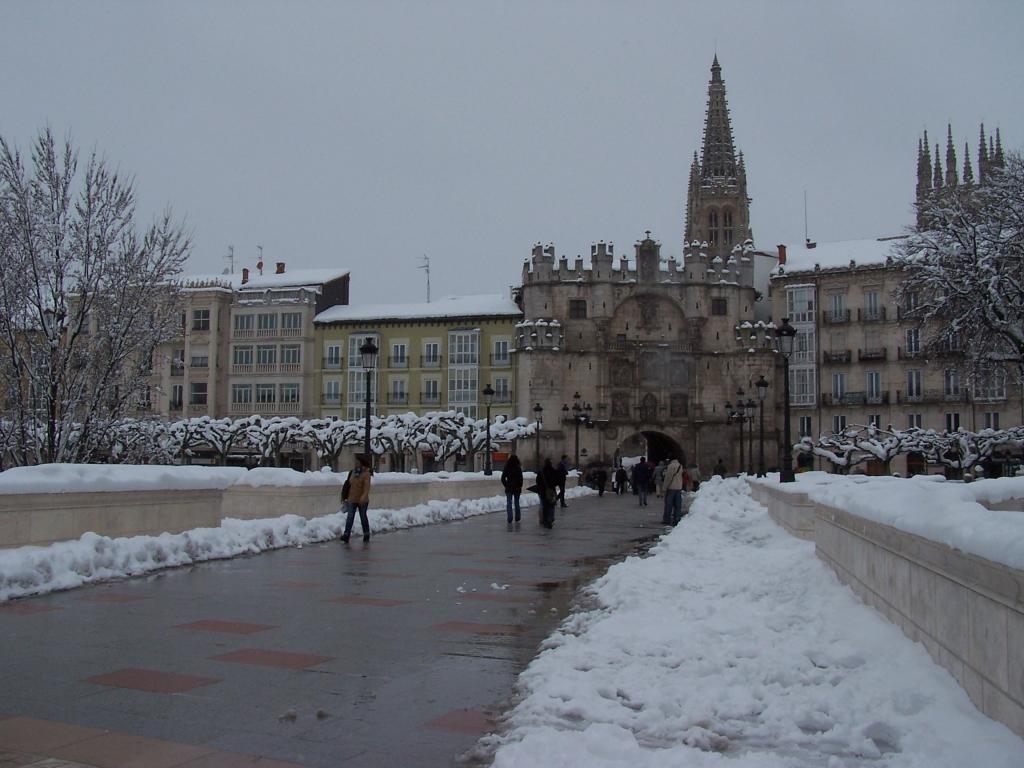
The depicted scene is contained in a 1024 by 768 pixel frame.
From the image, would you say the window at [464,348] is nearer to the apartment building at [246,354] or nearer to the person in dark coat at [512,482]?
the apartment building at [246,354]

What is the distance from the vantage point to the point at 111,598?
9.61 metres

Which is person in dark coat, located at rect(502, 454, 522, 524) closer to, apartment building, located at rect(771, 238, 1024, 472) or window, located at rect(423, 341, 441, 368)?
apartment building, located at rect(771, 238, 1024, 472)

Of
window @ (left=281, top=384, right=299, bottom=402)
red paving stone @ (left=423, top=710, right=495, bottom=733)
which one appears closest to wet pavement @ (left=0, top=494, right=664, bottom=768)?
red paving stone @ (left=423, top=710, right=495, bottom=733)

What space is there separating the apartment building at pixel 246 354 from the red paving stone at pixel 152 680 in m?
65.8

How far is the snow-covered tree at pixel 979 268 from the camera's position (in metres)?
29.1

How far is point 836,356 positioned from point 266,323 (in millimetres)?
40720

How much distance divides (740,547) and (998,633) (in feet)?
34.5

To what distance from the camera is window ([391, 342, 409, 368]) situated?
71125 mm

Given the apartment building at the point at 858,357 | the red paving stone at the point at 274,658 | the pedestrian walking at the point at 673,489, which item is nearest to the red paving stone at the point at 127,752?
the red paving stone at the point at 274,658

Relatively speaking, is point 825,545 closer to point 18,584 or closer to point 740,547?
point 740,547

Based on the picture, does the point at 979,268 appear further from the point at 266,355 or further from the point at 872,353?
the point at 266,355

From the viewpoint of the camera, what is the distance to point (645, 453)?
79.1 meters

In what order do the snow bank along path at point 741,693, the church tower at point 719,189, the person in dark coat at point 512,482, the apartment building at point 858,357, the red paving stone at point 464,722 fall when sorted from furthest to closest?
A: the church tower at point 719,189
the apartment building at point 858,357
the person in dark coat at point 512,482
the red paving stone at point 464,722
the snow bank along path at point 741,693

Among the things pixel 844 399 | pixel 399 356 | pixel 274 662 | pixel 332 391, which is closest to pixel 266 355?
pixel 332 391
